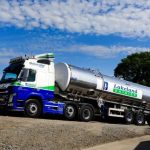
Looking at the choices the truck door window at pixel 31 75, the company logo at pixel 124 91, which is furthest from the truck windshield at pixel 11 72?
the company logo at pixel 124 91

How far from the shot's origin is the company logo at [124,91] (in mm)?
25292

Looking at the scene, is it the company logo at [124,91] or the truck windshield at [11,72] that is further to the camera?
the company logo at [124,91]

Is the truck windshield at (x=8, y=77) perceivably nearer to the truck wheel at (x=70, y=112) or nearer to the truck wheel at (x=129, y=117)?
the truck wheel at (x=70, y=112)

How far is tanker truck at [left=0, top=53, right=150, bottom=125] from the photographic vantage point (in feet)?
69.4

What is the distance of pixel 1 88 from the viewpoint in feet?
70.7

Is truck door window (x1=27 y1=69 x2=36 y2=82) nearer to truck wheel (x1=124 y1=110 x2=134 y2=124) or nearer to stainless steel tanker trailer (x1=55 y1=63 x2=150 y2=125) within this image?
stainless steel tanker trailer (x1=55 y1=63 x2=150 y2=125)

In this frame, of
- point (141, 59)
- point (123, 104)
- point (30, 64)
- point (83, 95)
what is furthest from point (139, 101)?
point (141, 59)

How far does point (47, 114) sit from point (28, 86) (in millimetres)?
2796

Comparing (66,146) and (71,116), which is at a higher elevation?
(71,116)

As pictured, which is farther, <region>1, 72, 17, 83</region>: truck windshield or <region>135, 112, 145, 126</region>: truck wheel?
<region>135, 112, 145, 126</region>: truck wheel

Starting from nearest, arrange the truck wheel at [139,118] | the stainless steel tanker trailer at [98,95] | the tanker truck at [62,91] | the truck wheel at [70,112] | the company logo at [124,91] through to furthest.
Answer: the tanker truck at [62,91]
the truck wheel at [70,112]
the stainless steel tanker trailer at [98,95]
the company logo at [124,91]
the truck wheel at [139,118]

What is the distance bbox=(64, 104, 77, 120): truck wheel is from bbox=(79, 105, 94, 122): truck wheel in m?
0.40

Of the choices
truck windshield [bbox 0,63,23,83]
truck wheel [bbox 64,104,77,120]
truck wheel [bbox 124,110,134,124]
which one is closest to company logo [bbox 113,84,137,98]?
truck wheel [bbox 124,110,134,124]

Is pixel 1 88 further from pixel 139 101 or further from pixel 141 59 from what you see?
pixel 141 59
